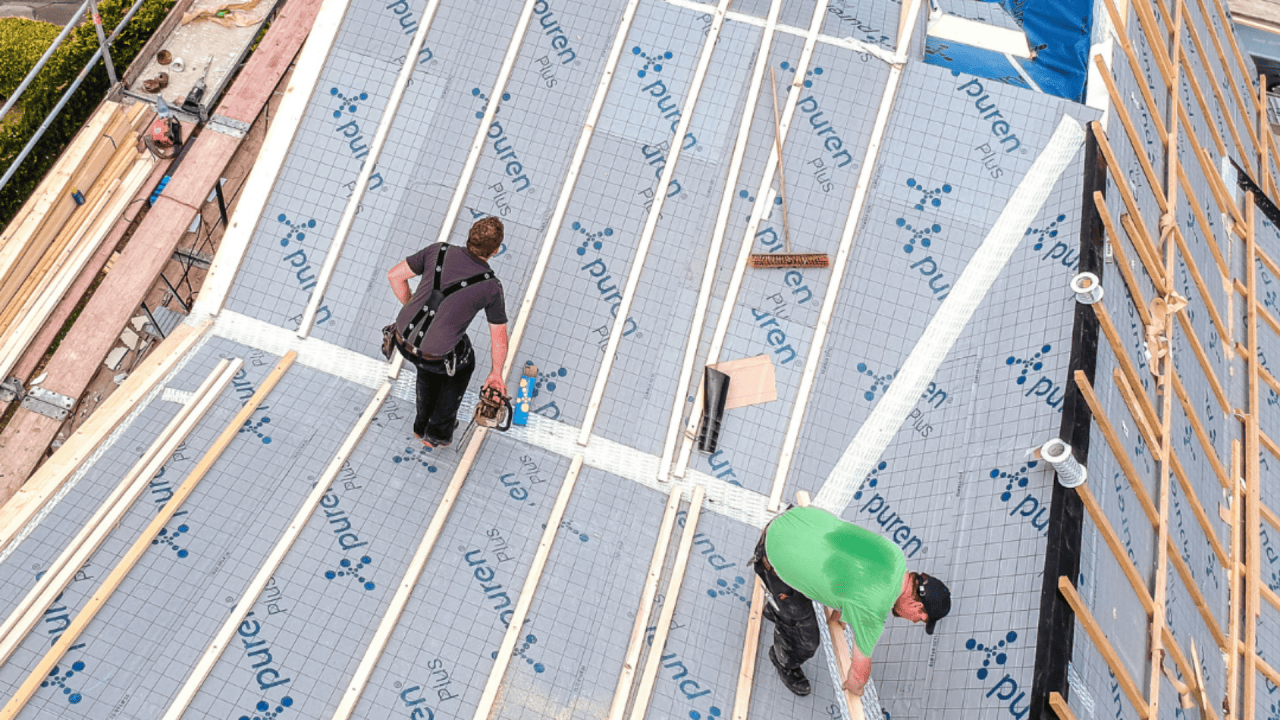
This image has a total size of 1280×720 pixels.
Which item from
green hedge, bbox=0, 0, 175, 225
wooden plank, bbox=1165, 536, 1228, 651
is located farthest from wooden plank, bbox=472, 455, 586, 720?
green hedge, bbox=0, 0, 175, 225

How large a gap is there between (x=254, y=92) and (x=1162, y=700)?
8.29 meters

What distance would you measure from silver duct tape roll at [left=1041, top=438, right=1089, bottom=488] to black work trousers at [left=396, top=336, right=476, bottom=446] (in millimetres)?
3085

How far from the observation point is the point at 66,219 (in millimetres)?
7934

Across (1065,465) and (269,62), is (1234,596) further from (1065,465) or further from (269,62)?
(269,62)

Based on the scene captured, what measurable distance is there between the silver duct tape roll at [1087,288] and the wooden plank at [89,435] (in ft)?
17.5

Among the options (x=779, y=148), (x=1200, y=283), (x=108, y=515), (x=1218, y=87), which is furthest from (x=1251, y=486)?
(x=108, y=515)

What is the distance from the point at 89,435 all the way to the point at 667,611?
3.58 m

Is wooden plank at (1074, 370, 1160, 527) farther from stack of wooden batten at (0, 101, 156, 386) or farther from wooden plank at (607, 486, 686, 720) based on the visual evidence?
stack of wooden batten at (0, 101, 156, 386)

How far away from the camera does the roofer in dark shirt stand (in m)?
5.05

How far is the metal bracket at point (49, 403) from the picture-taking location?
6.99 metres

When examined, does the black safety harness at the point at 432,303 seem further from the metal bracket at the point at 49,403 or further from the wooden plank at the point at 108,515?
the metal bracket at the point at 49,403

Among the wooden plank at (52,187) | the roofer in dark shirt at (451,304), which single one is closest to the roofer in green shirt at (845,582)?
the roofer in dark shirt at (451,304)

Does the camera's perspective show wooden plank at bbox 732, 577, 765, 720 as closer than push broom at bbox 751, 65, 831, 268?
Yes

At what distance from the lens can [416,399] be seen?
19.1ft
